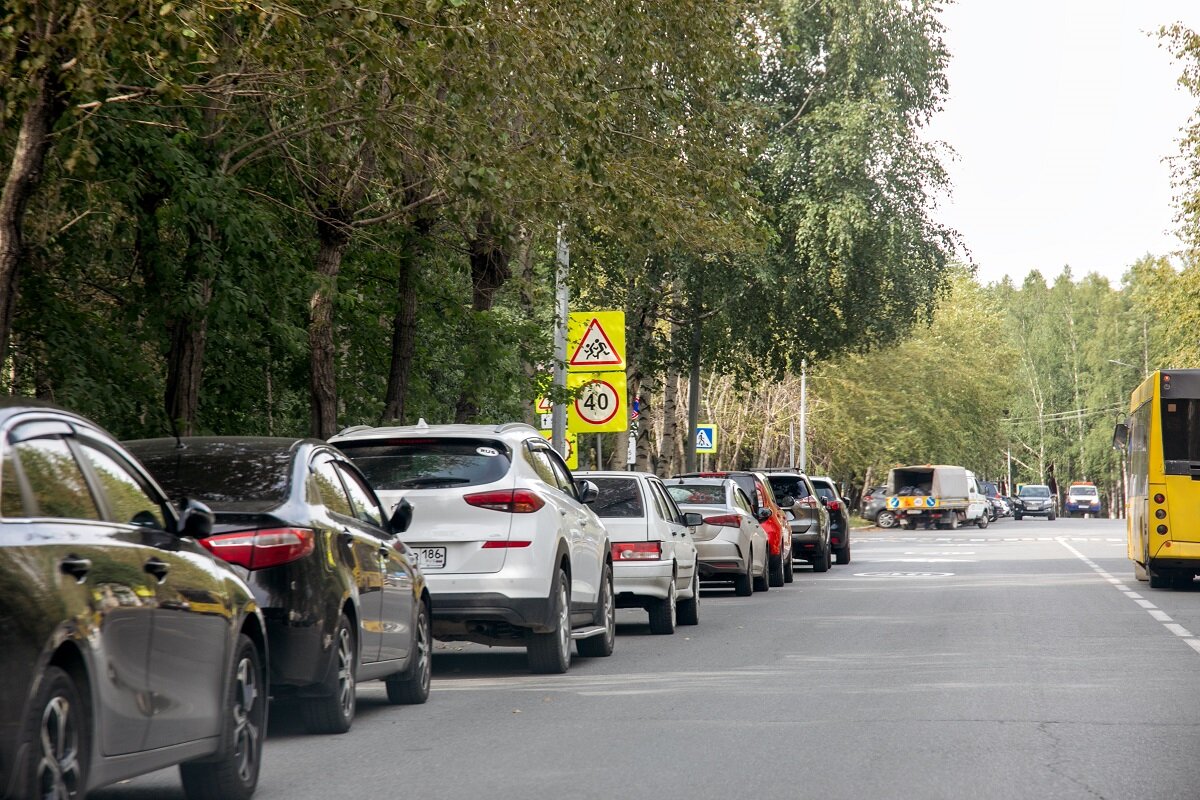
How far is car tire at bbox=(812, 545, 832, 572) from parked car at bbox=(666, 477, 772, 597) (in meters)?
7.80

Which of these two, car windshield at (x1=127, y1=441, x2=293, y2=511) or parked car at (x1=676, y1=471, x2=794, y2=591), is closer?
car windshield at (x1=127, y1=441, x2=293, y2=511)

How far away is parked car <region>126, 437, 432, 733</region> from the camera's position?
8.77m

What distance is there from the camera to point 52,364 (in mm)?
17641

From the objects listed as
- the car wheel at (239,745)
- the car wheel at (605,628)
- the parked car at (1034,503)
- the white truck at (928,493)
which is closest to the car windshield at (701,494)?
the car wheel at (605,628)

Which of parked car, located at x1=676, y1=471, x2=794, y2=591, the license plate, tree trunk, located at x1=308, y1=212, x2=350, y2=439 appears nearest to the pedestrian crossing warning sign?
parked car, located at x1=676, y1=471, x2=794, y2=591

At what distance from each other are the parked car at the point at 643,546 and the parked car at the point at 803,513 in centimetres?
1289

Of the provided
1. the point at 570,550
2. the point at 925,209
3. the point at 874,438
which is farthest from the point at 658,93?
the point at 874,438

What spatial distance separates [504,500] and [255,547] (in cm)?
361

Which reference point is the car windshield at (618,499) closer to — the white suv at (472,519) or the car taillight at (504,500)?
the white suv at (472,519)

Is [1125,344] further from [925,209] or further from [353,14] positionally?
[353,14]

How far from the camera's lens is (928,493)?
6869 cm

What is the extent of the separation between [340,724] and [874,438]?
234 ft

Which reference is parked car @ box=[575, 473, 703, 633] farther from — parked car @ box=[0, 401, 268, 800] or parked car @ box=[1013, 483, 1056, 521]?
parked car @ box=[1013, 483, 1056, 521]

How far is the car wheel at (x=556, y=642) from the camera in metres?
12.7
